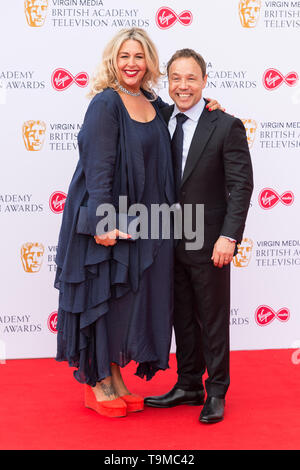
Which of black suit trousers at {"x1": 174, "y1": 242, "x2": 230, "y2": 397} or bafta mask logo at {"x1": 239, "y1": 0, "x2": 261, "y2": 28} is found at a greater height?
bafta mask logo at {"x1": 239, "y1": 0, "x2": 261, "y2": 28}

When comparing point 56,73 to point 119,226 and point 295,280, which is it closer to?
point 119,226

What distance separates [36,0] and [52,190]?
1106 mm

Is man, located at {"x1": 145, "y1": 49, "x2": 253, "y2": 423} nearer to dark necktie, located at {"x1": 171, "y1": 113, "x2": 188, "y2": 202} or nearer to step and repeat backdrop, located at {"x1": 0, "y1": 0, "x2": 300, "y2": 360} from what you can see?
dark necktie, located at {"x1": 171, "y1": 113, "x2": 188, "y2": 202}

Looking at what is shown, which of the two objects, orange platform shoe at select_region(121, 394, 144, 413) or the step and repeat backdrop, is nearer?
orange platform shoe at select_region(121, 394, 144, 413)

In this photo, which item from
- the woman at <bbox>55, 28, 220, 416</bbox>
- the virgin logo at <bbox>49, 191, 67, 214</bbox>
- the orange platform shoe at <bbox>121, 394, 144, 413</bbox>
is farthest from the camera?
the virgin logo at <bbox>49, 191, 67, 214</bbox>

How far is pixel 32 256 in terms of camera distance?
13.2 ft

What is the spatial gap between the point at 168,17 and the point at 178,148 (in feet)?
4.37

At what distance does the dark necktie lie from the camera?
2975 millimetres

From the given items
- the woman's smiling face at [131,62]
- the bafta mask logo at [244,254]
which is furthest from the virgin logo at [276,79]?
the woman's smiling face at [131,62]

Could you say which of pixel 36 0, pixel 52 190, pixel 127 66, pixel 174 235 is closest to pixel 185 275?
pixel 174 235

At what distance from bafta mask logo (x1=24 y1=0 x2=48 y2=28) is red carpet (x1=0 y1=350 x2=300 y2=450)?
2016 mm

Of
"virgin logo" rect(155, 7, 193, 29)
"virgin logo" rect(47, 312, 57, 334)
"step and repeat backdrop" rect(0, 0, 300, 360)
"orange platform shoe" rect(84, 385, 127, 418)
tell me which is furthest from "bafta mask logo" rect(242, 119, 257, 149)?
"orange platform shoe" rect(84, 385, 127, 418)

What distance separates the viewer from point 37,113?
3.94 metres

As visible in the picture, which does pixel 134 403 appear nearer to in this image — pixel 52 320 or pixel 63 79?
pixel 52 320
